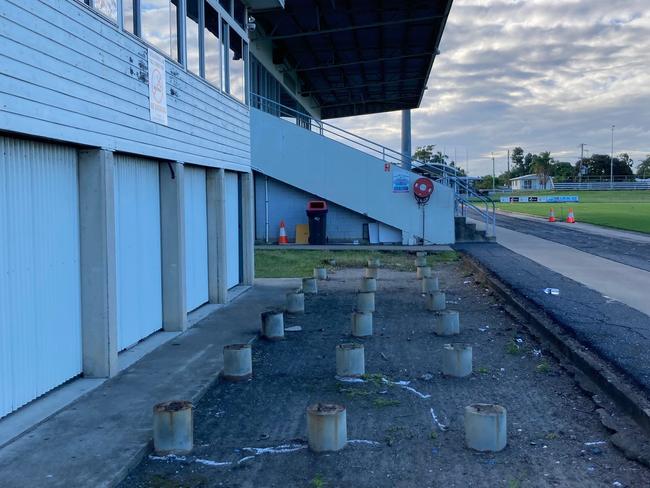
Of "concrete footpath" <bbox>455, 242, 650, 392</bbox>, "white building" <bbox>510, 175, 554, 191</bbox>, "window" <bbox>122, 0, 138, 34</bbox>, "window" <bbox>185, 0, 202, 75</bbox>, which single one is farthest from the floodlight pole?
"white building" <bbox>510, 175, 554, 191</bbox>

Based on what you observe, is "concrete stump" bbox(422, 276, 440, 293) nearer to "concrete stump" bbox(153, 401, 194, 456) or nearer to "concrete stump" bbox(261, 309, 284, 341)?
"concrete stump" bbox(261, 309, 284, 341)

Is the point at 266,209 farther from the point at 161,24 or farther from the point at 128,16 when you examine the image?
the point at 128,16

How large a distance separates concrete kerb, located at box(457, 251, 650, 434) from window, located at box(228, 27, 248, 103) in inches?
258

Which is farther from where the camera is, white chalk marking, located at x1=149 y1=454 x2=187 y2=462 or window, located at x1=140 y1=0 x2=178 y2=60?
window, located at x1=140 y1=0 x2=178 y2=60

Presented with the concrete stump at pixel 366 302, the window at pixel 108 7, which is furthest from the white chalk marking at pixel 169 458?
the concrete stump at pixel 366 302

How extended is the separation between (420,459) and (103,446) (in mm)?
2472

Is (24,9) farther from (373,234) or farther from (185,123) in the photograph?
(373,234)

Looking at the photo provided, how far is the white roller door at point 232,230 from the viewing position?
1329cm

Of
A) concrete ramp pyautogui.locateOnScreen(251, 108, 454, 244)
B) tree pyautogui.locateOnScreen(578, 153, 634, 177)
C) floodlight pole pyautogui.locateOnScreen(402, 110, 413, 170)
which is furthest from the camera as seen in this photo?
tree pyautogui.locateOnScreen(578, 153, 634, 177)

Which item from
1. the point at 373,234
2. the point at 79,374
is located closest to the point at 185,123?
the point at 79,374

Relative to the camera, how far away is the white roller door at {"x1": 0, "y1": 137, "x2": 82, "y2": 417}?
575 centimetres

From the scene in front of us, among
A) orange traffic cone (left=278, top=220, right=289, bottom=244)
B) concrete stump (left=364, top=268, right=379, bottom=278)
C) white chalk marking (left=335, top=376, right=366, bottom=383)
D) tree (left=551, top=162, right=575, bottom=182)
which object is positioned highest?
tree (left=551, top=162, right=575, bottom=182)

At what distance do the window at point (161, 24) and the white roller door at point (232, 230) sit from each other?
13.5ft

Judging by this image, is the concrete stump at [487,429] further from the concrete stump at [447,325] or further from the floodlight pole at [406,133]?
the floodlight pole at [406,133]
